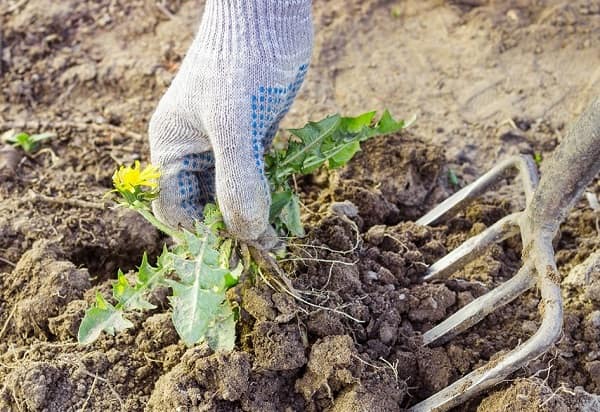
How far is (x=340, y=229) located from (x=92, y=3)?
2191 mm

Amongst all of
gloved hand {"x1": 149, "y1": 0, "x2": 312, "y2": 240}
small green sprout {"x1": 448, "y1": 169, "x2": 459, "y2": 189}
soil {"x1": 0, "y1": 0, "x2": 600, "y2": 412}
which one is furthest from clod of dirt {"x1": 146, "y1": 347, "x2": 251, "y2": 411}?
small green sprout {"x1": 448, "y1": 169, "x2": 459, "y2": 189}

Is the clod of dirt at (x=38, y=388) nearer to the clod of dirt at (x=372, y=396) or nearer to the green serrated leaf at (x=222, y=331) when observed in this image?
the green serrated leaf at (x=222, y=331)

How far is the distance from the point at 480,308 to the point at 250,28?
3.45 feet

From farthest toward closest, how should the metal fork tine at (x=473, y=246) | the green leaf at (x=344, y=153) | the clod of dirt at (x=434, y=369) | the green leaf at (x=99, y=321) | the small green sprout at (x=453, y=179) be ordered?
the small green sprout at (x=453, y=179) → the metal fork tine at (x=473, y=246) → the green leaf at (x=344, y=153) → the clod of dirt at (x=434, y=369) → the green leaf at (x=99, y=321)

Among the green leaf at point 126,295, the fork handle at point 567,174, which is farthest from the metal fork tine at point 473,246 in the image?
the green leaf at point 126,295

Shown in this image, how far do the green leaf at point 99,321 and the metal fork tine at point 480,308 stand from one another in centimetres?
91

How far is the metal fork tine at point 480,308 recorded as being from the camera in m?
2.18

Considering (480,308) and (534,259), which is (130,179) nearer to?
(480,308)

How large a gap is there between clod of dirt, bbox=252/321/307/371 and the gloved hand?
0.27 metres

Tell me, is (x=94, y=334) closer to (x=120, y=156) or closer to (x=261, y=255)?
(x=261, y=255)

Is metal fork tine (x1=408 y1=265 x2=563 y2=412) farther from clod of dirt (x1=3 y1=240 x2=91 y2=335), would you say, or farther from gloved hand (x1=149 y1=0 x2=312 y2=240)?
→ clod of dirt (x1=3 y1=240 x2=91 y2=335)

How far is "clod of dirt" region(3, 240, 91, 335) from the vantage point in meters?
2.30

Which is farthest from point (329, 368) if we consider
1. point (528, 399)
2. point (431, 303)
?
point (528, 399)

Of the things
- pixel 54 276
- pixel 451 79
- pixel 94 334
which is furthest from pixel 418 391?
pixel 451 79
